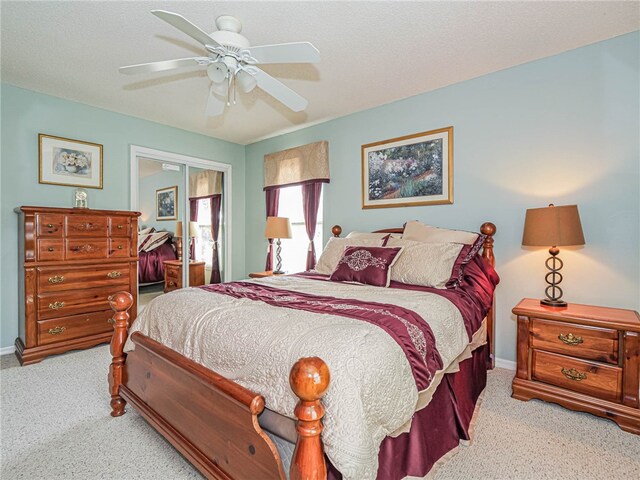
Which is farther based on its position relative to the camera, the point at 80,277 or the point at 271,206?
the point at 271,206

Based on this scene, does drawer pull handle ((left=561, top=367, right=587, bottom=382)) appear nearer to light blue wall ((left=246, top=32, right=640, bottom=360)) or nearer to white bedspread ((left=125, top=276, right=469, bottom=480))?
light blue wall ((left=246, top=32, right=640, bottom=360))

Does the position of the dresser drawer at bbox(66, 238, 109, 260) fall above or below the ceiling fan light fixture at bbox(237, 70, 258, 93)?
below

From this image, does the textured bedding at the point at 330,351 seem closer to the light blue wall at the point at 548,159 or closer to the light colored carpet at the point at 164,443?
the light colored carpet at the point at 164,443

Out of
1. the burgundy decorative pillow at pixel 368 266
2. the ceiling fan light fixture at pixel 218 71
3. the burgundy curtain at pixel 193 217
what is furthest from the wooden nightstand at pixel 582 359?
the burgundy curtain at pixel 193 217

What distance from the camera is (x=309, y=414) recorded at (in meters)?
0.99

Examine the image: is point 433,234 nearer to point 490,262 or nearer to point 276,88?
point 490,262

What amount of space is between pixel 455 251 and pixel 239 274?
360 centimetres

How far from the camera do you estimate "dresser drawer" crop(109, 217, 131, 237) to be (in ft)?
11.2

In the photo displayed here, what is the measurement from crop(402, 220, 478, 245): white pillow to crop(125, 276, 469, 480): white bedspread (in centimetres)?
98

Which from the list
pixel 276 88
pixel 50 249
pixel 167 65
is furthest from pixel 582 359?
pixel 50 249

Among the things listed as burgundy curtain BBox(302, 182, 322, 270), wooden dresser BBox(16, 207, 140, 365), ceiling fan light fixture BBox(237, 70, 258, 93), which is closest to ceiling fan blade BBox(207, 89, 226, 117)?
ceiling fan light fixture BBox(237, 70, 258, 93)

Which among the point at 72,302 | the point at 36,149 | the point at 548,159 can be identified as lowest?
the point at 72,302

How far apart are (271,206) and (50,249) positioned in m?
2.57

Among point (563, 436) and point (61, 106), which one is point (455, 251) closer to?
point (563, 436)
